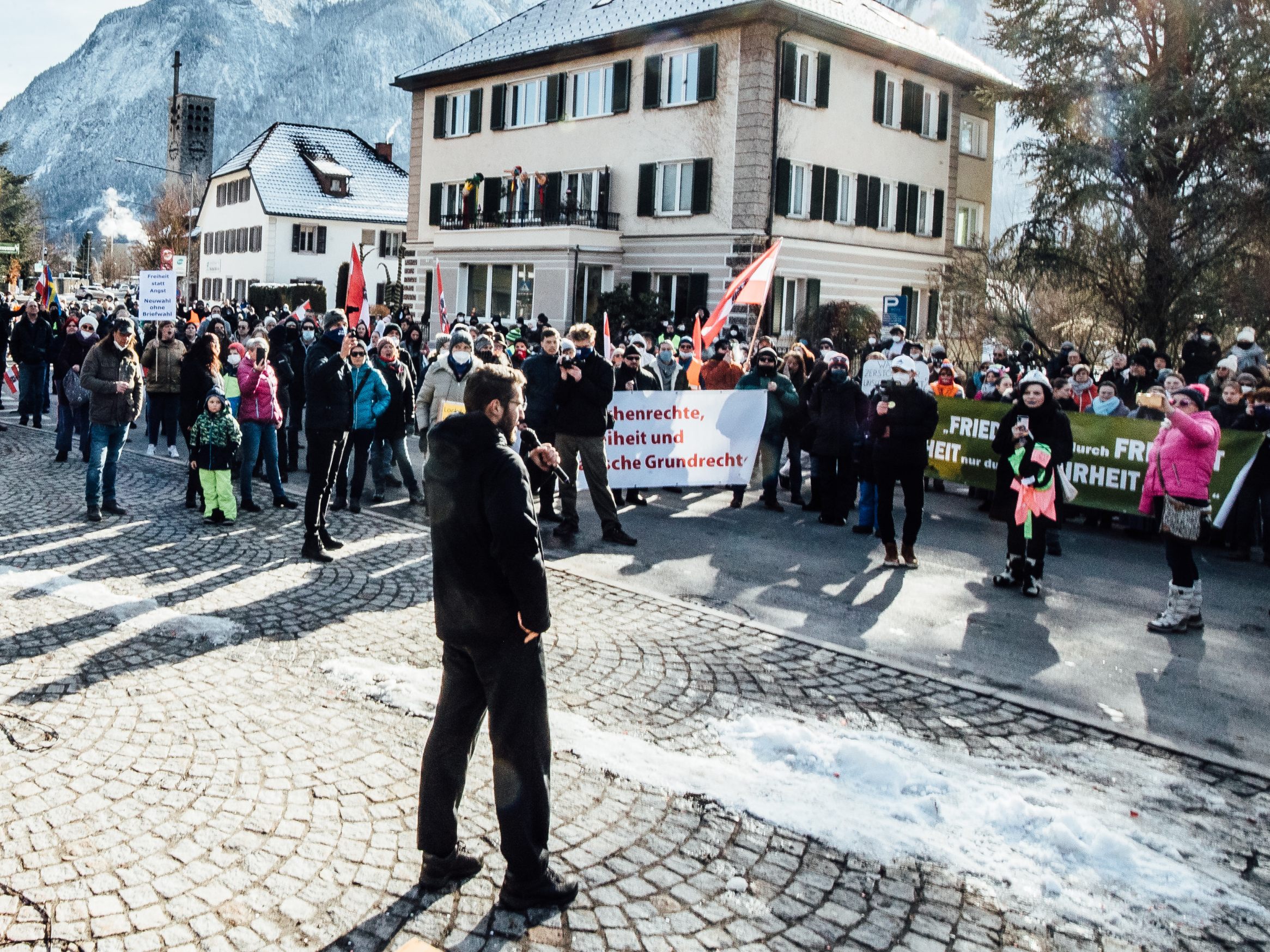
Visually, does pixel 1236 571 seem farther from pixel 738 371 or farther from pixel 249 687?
pixel 249 687

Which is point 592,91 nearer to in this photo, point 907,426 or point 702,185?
point 702,185

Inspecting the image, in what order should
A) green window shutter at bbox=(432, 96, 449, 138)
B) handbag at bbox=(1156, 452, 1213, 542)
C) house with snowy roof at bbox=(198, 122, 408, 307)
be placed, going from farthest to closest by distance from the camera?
1. house with snowy roof at bbox=(198, 122, 408, 307)
2. green window shutter at bbox=(432, 96, 449, 138)
3. handbag at bbox=(1156, 452, 1213, 542)

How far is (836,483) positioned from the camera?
13.2 m

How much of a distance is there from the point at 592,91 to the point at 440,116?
7962 millimetres

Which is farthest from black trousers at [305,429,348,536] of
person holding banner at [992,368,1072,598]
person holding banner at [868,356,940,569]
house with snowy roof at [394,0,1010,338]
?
house with snowy roof at [394,0,1010,338]

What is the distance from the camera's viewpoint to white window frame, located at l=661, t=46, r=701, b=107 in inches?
1299

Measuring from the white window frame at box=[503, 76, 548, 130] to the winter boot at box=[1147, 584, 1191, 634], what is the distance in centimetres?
3143

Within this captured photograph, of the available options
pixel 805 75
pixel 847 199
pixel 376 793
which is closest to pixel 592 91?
pixel 805 75

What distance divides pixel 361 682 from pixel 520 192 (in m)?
32.9

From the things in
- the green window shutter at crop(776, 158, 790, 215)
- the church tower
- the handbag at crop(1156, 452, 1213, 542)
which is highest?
the church tower

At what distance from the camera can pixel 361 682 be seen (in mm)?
6855

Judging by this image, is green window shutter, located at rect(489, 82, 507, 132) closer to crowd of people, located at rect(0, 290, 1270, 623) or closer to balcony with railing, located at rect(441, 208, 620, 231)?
balcony with railing, located at rect(441, 208, 620, 231)

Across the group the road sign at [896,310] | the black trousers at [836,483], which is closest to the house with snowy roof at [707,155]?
the road sign at [896,310]

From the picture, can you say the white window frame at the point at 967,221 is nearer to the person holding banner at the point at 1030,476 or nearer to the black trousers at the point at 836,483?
the black trousers at the point at 836,483
